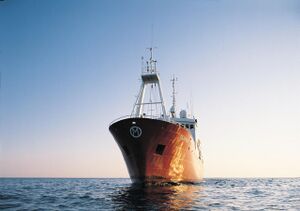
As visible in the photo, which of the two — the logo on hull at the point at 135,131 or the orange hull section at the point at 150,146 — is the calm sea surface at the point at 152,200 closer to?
the orange hull section at the point at 150,146

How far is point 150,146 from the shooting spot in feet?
79.0

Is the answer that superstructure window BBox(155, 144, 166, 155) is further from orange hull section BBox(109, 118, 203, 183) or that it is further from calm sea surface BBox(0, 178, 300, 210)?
calm sea surface BBox(0, 178, 300, 210)

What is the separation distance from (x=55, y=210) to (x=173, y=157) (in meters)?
14.5

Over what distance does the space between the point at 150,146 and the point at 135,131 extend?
6.26 ft

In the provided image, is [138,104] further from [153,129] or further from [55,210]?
[55,210]

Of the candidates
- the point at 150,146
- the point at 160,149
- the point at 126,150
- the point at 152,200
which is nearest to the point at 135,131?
the point at 150,146

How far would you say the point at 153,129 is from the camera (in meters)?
24.0

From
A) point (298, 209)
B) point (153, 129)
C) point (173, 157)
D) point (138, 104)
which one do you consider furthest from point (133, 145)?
point (298, 209)

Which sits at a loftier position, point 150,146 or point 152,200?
point 150,146

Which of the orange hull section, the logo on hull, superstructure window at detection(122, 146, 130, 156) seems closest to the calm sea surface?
the orange hull section

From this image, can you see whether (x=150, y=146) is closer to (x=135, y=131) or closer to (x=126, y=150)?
(x=135, y=131)

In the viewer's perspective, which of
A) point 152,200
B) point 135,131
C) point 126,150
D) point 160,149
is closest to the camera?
point 152,200

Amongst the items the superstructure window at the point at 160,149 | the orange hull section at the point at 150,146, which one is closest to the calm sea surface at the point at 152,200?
the orange hull section at the point at 150,146

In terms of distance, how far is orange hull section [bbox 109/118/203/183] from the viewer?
24000mm
